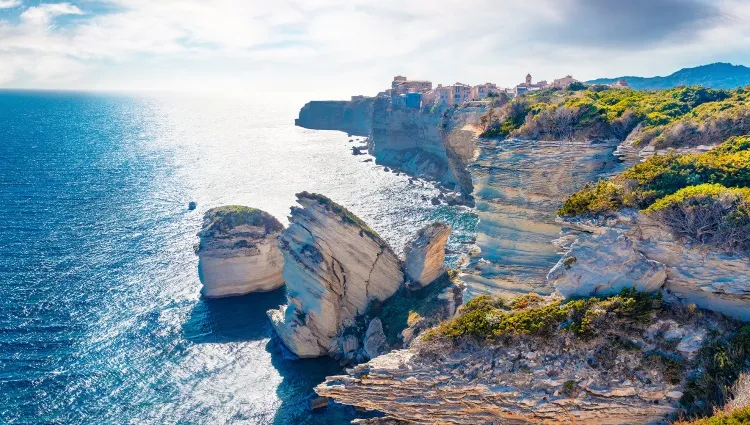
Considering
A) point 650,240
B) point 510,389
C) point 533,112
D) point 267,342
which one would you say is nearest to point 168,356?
point 267,342

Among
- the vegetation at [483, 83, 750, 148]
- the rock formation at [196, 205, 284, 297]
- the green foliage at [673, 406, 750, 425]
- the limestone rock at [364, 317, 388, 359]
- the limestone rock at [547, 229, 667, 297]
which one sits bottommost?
the limestone rock at [364, 317, 388, 359]

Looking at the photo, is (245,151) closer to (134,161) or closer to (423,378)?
(134,161)

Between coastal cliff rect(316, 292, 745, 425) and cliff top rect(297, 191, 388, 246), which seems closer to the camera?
coastal cliff rect(316, 292, 745, 425)

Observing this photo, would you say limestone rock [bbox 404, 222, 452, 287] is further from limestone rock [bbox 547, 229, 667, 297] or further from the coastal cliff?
limestone rock [bbox 547, 229, 667, 297]

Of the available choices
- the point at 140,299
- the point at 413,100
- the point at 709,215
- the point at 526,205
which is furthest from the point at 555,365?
the point at 413,100

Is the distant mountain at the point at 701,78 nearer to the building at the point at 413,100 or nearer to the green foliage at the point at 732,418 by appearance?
the building at the point at 413,100

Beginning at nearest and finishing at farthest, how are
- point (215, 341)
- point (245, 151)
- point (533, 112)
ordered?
point (533, 112) → point (215, 341) → point (245, 151)

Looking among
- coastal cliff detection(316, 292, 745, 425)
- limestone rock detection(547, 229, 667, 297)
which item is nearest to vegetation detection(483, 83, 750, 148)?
limestone rock detection(547, 229, 667, 297)
